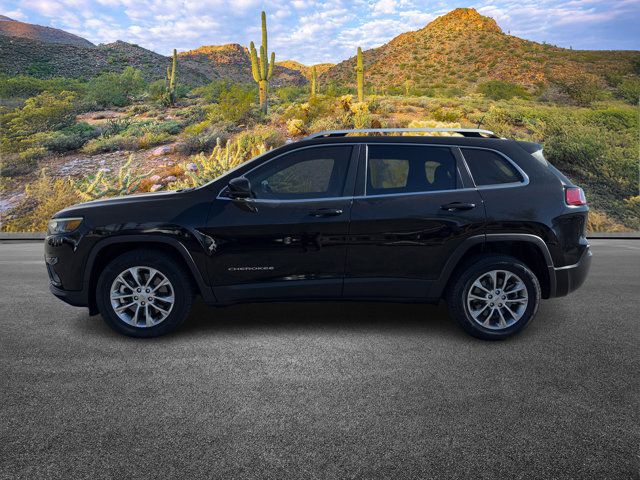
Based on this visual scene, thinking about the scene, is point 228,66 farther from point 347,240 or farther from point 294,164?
point 347,240

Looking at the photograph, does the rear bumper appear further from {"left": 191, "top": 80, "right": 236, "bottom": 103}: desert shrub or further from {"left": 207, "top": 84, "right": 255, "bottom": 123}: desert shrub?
{"left": 191, "top": 80, "right": 236, "bottom": 103}: desert shrub

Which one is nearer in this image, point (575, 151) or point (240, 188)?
point (240, 188)

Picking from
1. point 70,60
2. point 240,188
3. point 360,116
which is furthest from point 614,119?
point 70,60

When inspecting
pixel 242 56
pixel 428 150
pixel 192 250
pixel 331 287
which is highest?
pixel 242 56

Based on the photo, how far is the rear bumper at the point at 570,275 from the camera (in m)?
5.36

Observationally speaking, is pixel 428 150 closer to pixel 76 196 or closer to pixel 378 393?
pixel 378 393

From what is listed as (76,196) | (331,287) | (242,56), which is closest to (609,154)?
(76,196)

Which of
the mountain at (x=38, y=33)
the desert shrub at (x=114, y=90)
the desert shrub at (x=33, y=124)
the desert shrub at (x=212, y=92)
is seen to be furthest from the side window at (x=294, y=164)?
the mountain at (x=38, y=33)

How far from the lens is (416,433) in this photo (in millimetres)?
3367

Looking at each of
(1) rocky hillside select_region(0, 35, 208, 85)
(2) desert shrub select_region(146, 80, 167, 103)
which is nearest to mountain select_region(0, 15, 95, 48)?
(1) rocky hillside select_region(0, 35, 208, 85)

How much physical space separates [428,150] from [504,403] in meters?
2.55

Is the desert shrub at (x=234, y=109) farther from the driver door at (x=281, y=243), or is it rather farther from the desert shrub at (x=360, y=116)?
the driver door at (x=281, y=243)

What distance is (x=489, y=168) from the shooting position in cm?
545

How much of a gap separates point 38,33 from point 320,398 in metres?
139
